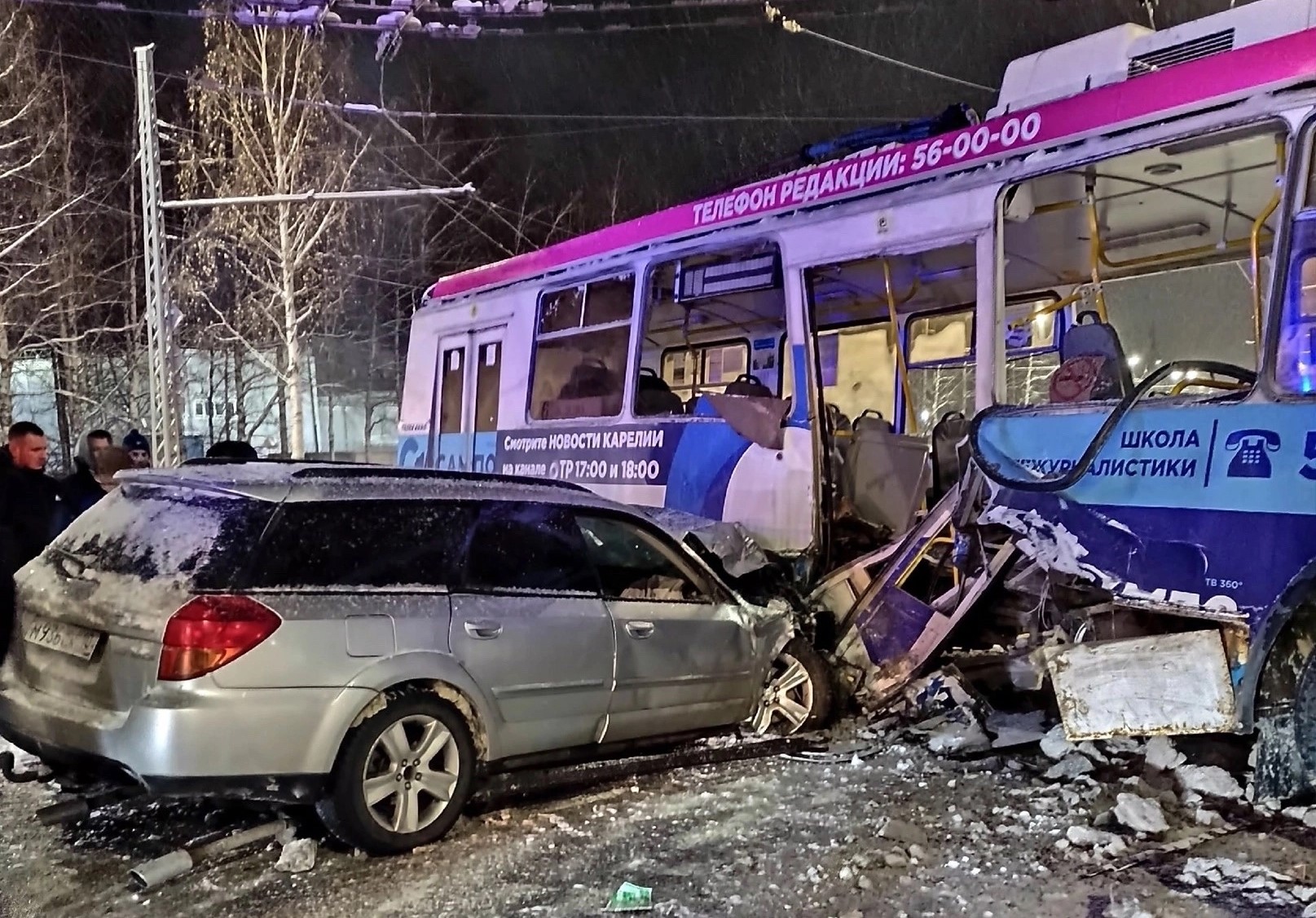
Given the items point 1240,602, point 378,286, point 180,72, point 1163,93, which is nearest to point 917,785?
point 1240,602

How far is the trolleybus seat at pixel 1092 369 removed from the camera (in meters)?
5.55

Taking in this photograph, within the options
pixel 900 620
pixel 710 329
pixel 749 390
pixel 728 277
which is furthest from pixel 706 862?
pixel 710 329

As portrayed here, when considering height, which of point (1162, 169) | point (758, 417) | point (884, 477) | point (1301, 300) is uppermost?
point (1162, 169)

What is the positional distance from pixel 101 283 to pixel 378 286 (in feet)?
24.0

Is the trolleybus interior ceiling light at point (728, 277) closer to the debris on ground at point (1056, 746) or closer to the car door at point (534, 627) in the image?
the car door at point (534, 627)

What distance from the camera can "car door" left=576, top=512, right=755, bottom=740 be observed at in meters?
5.44

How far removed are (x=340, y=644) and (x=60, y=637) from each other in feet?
4.01

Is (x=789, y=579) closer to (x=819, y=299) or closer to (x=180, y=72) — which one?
(x=819, y=299)

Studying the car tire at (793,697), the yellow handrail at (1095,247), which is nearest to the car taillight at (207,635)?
the car tire at (793,697)

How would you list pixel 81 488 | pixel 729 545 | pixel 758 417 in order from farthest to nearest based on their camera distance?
pixel 81 488, pixel 758 417, pixel 729 545

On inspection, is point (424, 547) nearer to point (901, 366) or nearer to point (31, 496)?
point (31, 496)

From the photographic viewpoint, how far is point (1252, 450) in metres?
4.50

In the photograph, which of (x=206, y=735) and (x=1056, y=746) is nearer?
(x=206, y=735)

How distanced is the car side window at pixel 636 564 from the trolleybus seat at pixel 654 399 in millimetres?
2421
